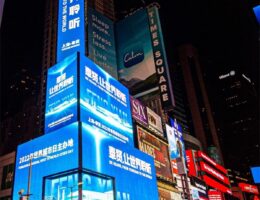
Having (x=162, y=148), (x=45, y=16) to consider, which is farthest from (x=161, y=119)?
(x=45, y=16)

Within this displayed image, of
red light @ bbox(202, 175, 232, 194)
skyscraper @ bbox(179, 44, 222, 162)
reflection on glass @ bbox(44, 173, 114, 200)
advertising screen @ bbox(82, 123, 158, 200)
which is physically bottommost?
reflection on glass @ bbox(44, 173, 114, 200)

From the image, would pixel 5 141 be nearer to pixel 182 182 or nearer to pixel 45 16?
pixel 45 16

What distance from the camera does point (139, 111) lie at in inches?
1224

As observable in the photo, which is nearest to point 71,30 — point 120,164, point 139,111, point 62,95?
point 62,95

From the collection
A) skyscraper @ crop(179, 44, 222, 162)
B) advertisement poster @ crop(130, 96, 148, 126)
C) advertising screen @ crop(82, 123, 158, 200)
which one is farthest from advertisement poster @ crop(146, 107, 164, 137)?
skyscraper @ crop(179, 44, 222, 162)

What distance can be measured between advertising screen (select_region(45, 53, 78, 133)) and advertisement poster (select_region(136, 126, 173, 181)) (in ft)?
31.2

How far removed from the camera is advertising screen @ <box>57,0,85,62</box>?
24.9 metres

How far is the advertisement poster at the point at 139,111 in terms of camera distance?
3005 centimetres

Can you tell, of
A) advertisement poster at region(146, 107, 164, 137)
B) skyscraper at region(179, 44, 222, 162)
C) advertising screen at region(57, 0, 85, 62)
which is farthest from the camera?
skyscraper at region(179, 44, 222, 162)

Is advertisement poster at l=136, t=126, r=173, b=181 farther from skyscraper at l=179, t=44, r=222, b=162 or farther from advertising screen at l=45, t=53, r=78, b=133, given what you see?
skyscraper at l=179, t=44, r=222, b=162

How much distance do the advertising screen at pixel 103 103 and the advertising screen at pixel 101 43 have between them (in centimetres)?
660

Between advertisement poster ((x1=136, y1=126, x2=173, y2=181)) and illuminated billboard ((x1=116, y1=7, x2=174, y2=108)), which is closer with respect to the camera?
illuminated billboard ((x1=116, y1=7, x2=174, y2=108))

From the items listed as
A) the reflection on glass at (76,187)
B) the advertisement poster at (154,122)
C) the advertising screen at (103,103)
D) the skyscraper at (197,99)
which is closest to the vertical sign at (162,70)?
the advertising screen at (103,103)

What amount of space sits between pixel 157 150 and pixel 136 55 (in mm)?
10212
